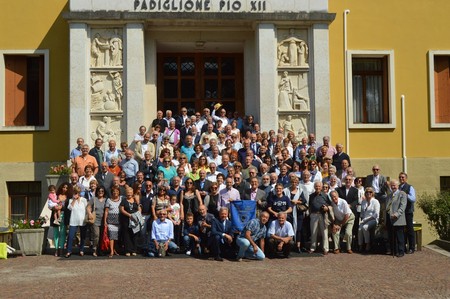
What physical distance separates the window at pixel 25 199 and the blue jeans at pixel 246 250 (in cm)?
879

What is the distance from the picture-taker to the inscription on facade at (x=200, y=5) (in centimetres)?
1958

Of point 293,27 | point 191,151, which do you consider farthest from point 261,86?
point 191,151

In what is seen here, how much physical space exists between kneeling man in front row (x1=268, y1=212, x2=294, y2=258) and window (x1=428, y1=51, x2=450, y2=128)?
9175 millimetres

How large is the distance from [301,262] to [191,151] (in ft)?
15.5

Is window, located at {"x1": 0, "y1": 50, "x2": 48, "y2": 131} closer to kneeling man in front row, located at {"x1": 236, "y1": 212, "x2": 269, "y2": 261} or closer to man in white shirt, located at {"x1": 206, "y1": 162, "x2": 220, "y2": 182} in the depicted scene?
man in white shirt, located at {"x1": 206, "y1": 162, "x2": 220, "y2": 182}

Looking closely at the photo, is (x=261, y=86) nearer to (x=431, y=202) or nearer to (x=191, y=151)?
(x=191, y=151)

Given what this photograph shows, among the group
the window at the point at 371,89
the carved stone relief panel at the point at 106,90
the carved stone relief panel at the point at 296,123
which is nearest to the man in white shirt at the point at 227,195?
the carved stone relief panel at the point at 296,123

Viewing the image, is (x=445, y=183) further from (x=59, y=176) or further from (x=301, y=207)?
(x=59, y=176)

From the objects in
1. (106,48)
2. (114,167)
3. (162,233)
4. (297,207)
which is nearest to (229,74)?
(106,48)

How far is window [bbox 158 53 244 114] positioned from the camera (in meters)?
21.9

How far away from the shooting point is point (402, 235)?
15.2 metres

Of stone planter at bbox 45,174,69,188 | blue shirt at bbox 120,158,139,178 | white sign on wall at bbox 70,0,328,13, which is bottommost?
stone planter at bbox 45,174,69,188

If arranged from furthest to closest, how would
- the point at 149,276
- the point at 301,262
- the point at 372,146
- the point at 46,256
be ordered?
the point at 372,146, the point at 46,256, the point at 301,262, the point at 149,276

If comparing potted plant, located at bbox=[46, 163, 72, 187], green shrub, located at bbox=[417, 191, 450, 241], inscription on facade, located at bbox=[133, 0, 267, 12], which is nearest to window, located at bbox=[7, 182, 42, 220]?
potted plant, located at bbox=[46, 163, 72, 187]
